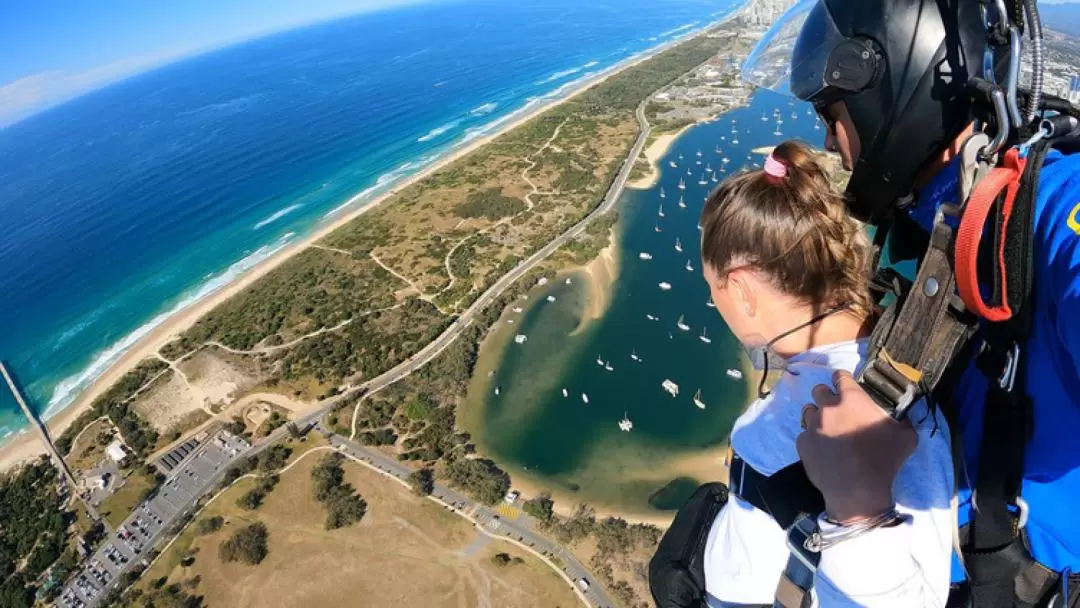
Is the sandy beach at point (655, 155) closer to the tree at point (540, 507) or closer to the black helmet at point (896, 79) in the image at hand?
the tree at point (540, 507)

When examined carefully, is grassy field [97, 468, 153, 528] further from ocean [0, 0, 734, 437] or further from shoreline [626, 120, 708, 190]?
shoreline [626, 120, 708, 190]

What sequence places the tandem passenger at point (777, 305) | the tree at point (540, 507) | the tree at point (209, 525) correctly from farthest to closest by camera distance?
1. the tree at point (209, 525)
2. the tree at point (540, 507)
3. the tandem passenger at point (777, 305)

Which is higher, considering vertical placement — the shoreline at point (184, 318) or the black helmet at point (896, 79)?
the black helmet at point (896, 79)

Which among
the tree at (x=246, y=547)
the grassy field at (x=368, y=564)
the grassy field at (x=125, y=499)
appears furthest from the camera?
the grassy field at (x=125, y=499)

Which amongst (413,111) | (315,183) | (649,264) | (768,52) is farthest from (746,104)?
(768,52)

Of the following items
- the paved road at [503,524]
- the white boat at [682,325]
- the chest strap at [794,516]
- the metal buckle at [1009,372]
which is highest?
the metal buckle at [1009,372]

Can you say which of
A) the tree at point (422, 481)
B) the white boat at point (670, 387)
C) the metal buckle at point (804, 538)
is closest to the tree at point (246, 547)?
the tree at point (422, 481)

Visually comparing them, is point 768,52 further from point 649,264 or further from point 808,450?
point 649,264

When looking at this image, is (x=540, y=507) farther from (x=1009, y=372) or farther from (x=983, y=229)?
(x=983, y=229)

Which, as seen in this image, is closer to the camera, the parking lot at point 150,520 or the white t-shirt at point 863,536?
the white t-shirt at point 863,536
